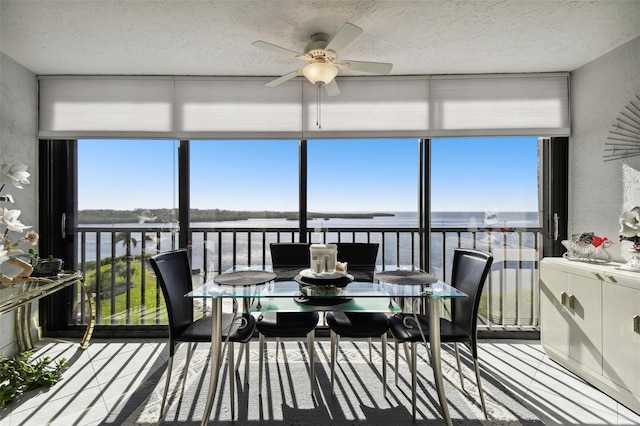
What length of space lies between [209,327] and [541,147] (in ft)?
11.5

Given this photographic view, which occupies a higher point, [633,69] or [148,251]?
[633,69]

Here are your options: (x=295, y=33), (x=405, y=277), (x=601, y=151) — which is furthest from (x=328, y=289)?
(x=601, y=151)

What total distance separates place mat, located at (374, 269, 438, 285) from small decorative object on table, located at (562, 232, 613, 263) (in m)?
1.40

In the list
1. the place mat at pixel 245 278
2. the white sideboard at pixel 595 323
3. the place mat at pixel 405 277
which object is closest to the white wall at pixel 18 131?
the place mat at pixel 245 278

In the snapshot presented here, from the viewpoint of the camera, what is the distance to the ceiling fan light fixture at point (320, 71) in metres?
2.07

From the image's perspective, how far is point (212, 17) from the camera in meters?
2.09

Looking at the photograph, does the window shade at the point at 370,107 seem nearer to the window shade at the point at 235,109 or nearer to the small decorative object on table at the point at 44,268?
the window shade at the point at 235,109

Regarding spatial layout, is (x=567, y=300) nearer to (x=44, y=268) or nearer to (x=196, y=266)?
(x=196, y=266)

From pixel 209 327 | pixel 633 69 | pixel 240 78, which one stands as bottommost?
pixel 209 327

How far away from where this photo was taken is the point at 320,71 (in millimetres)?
2080

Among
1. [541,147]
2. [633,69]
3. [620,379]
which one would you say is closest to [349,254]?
[620,379]

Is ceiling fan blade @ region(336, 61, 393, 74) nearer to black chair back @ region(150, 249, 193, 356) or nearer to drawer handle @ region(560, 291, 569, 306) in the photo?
black chair back @ region(150, 249, 193, 356)

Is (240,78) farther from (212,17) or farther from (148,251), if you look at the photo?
(148,251)

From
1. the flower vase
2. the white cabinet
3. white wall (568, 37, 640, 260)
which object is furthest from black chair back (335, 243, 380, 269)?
Result: white wall (568, 37, 640, 260)
